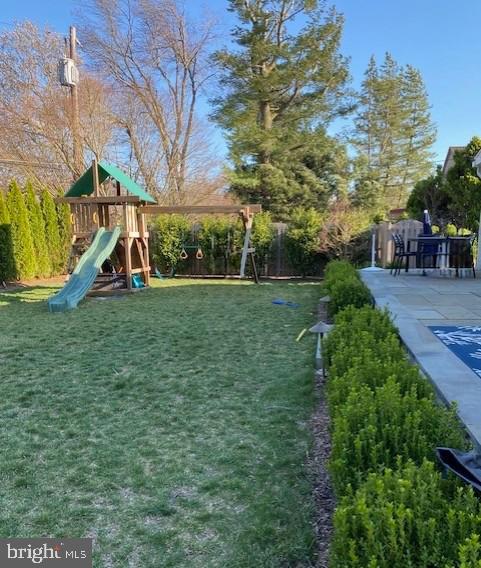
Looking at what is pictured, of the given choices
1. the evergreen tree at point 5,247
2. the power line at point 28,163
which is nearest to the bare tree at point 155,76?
the power line at point 28,163

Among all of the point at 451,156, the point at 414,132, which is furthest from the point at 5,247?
the point at 414,132

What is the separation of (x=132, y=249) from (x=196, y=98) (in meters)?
10.4

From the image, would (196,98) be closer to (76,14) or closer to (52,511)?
(76,14)

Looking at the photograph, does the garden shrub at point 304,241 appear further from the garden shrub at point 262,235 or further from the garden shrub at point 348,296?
the garden shrub at point 348,296

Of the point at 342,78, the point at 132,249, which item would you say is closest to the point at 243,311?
the point at 132,249

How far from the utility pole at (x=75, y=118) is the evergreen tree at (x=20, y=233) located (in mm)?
4858

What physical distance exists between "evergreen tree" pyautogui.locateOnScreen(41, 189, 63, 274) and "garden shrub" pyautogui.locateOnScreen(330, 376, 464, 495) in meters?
11.3

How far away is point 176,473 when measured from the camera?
2154 millimetres

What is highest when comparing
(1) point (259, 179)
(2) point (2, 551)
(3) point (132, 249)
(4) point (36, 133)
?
(4) point (36, 133)

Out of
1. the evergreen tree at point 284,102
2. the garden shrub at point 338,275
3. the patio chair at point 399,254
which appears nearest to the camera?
the garden shrub at point 338,275

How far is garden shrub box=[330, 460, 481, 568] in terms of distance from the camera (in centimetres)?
112

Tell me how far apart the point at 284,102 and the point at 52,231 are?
995cm

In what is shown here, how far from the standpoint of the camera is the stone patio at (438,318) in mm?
2355

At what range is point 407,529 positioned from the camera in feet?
3.88
